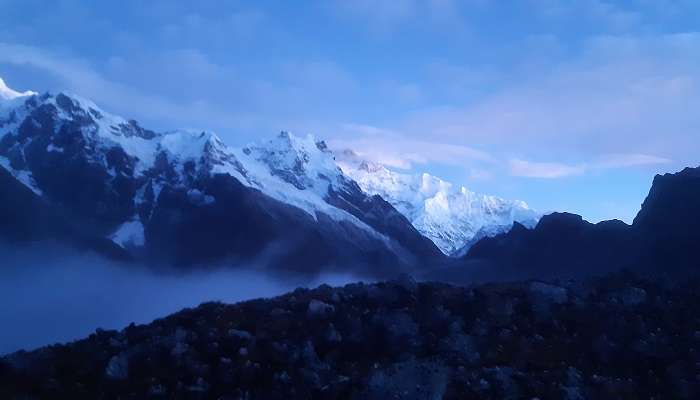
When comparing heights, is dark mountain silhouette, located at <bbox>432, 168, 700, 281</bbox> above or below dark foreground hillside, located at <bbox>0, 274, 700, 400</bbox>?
above

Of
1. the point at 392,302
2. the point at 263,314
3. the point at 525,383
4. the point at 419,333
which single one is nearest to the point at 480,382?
the point at 525,383

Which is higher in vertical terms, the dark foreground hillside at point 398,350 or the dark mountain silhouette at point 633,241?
the dark mountain silhouette at point 633,241

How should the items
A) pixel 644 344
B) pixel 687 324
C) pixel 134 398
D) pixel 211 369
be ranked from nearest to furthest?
pixel 134 398, pixel 211 369, pixel 644 344, pixel 687 324

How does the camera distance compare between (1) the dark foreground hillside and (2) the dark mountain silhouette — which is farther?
(2) the dark mountain silhouette

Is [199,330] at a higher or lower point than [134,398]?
higher

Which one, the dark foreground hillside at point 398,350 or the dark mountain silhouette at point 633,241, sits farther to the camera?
the dark mountain silhouette at point 633,241

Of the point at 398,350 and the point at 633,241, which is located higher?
the point at 633,241

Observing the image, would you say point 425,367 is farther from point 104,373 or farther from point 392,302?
point 104,373

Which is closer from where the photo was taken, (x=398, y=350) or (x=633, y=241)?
(x=398, y=350)
